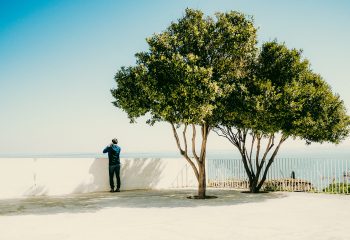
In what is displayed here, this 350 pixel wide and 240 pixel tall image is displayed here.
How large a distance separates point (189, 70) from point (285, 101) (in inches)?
147

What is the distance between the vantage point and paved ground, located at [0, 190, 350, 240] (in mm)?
7848

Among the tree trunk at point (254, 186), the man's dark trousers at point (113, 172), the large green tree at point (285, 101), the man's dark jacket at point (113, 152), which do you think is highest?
the large green tree at point (285, 101)

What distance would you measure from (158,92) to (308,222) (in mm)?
6634

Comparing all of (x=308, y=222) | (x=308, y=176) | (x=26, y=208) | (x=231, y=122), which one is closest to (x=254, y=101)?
(x=231, y=122)

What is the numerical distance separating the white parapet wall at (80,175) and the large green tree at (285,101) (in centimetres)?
625

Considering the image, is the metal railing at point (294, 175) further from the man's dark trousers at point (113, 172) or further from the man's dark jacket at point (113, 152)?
the man's dark jacket at point (113, 152)

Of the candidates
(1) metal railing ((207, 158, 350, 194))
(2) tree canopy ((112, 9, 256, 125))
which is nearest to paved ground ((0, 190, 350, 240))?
(1) metal railing ((207, 158, 350, 194))

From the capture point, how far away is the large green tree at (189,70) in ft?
41.4

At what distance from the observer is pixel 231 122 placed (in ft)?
53.6

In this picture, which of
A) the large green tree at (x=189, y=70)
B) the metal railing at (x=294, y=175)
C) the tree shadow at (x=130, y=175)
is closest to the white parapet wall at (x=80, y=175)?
the tree shadow at (x=130, y=175)

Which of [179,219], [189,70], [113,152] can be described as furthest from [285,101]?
[113,152]

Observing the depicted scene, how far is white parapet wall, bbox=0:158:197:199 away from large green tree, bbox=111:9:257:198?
493 centimetres

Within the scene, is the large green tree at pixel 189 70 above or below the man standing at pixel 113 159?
above

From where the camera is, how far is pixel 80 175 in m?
18.1
